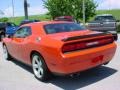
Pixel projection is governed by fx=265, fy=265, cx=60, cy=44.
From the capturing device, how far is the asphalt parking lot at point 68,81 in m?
6.03

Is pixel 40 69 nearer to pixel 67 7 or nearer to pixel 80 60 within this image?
pixel 80 60

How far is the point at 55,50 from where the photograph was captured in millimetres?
5770

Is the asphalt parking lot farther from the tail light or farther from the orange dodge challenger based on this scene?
the tail light

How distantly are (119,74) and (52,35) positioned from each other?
6.60ft

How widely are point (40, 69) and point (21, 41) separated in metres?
1.34

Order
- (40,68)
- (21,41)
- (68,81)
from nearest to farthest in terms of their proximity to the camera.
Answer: (68,81) < (40,68) < (21,41)

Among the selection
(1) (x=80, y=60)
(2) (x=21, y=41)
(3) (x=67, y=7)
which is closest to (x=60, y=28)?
(2) (x=21, y=41)

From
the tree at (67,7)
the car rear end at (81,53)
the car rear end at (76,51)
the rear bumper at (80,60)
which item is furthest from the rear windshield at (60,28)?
the tree at (67,7)

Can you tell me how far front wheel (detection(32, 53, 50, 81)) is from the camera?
6359mm

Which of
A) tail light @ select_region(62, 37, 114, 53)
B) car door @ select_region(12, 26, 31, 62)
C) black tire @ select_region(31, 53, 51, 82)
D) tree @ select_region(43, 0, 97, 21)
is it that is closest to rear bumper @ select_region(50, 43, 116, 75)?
tail light @ select_region(62, 37, 114, 53)

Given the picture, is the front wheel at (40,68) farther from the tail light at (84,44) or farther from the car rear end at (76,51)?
the tail light at (84,44)

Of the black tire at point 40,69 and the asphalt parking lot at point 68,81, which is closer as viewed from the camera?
the asphalt parking lot at point 68,81

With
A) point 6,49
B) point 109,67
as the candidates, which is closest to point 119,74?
point 109,67

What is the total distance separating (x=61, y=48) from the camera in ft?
18.6
